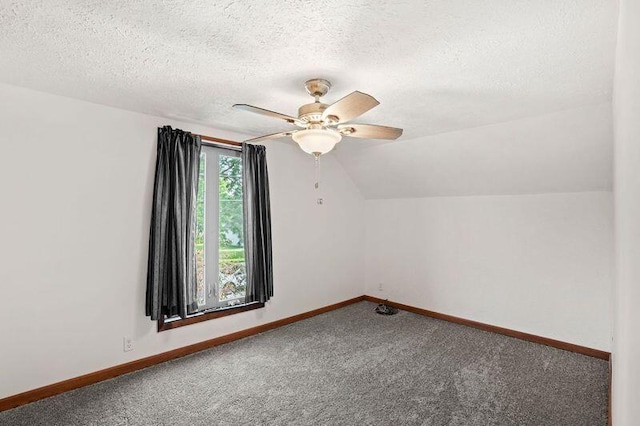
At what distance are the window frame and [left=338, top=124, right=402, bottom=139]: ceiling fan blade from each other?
5.57ft

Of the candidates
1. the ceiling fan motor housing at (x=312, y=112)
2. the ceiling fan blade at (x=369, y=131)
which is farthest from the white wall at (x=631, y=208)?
the ceiling fan motor housing at (x=312, y=112)

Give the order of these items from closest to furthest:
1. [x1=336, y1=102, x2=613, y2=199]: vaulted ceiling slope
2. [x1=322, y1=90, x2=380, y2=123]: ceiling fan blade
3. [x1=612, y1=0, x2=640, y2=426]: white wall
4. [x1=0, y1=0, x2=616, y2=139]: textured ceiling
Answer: [x1=612, y1=0, x2=640, y2=426]: white wall → [x1=0, y1=0, x2=616, y2=139]: textured ceiling → [x1=322, y1=90, x2=380, y2=123]: ceiling fan blade → [x1=336, y1=102, x2=613, y2=199]: vaulted ceiling slope

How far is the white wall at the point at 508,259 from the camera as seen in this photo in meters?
3.37

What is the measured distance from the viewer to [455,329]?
160 inches

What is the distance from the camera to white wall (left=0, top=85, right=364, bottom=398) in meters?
2.45

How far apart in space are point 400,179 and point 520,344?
2.34 metres

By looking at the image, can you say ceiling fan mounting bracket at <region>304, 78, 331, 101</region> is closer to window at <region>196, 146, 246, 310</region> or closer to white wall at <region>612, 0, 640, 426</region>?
white wall at <region>612, 0, 640, 426</region>

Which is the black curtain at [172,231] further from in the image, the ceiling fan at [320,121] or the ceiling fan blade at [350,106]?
the ceiling fan blade at [350,106]

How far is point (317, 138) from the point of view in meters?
2.22

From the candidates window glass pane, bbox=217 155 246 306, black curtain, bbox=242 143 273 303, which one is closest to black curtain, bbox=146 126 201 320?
window glass pane, bbox=217 155 246 306

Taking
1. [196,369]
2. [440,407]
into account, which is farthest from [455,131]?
[196,369]

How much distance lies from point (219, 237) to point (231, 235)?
15cm

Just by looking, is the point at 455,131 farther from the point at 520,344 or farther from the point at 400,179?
the point at 520,344

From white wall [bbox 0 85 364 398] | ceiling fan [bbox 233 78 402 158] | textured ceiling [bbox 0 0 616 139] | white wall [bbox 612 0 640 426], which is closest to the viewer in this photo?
white wall [bbox 612 0 640 426]
